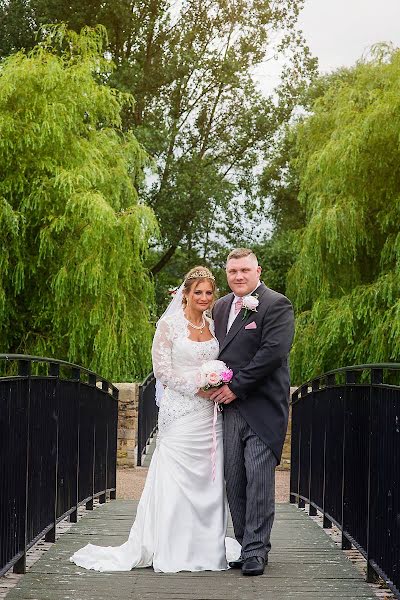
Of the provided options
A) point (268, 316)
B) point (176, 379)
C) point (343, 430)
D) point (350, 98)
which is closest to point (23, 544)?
point (176, 379)

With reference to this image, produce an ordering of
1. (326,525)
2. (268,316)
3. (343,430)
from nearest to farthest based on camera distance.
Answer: (268,316) → (343,430) → (326,525)

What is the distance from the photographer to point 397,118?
17.6 metres

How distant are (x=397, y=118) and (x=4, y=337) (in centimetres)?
747

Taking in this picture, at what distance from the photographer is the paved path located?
5.26m

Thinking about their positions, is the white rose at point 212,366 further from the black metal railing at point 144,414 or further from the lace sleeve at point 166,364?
the black metal railing at point 144,414

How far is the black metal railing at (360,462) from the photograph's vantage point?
511cm

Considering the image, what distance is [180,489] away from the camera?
631 cm

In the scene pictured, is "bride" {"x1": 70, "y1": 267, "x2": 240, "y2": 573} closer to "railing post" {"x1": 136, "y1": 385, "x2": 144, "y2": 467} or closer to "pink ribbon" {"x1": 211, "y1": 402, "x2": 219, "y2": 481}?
"pink ribbon" {"x1": 211, "y1": 402, "x2": 219, "y2": 481}

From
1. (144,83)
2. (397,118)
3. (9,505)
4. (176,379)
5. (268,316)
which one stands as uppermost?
(144,83)

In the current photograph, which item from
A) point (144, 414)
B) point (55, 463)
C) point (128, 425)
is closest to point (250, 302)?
point (55, 463)

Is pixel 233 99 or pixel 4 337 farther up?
pixel 233 99

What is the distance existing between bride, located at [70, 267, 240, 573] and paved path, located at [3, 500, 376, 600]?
142 mm

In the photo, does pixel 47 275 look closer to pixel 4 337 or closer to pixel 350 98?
pixel 4 337

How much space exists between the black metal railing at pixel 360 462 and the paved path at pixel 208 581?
192 mm
